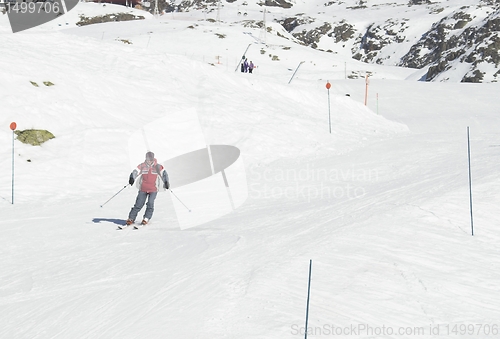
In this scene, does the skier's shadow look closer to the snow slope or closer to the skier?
the snow slope

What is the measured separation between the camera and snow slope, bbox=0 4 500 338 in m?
5.82

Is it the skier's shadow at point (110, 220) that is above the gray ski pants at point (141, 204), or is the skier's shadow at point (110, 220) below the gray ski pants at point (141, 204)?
below

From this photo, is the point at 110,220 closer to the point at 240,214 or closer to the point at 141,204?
the point at 141,204

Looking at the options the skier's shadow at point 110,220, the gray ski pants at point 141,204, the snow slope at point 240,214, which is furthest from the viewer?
the skier's shadow at point 110,220

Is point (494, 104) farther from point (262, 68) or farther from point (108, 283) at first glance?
point (108, 283)

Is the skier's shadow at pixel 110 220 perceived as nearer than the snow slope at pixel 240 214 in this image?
No

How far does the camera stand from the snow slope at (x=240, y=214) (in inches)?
229

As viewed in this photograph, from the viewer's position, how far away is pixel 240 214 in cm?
1098

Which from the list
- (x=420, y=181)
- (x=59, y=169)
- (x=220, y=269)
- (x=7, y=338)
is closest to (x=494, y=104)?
(x=420, y=181)

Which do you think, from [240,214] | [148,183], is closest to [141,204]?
[148,183]

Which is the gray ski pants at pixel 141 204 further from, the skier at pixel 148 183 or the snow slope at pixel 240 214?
the snow slope at pixel 240 214

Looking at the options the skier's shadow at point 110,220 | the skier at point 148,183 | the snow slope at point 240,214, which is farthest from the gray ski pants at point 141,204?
the skier's shadow at point 110,220

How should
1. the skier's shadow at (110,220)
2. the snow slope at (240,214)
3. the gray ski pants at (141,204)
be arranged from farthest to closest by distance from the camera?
the skier's shadow at (110,220), the gray ski pants at (141,204), the snow slope at (240,214)

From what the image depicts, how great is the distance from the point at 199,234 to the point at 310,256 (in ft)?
8.69
